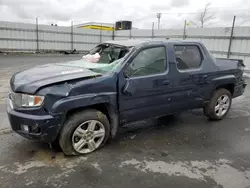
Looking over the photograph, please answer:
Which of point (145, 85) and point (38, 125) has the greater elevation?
point (145, 85)

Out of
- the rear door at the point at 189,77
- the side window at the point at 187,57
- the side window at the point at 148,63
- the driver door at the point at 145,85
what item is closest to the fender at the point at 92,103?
the driver door at the point at 145,85

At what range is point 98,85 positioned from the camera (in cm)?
307

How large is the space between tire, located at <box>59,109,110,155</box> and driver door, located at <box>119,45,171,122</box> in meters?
0.36

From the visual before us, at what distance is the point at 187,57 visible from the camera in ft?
13.5

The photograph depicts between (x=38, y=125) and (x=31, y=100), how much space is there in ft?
1.08

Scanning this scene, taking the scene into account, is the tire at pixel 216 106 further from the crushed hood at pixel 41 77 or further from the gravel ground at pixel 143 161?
the crushed hood at pixel 41 77

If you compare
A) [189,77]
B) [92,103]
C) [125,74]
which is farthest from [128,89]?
[189,77]

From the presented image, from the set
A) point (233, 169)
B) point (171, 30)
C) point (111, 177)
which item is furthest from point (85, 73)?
point (171, 30)

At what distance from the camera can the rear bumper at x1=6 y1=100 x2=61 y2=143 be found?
→ 9.07 feet

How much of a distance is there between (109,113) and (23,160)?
4.49 feet

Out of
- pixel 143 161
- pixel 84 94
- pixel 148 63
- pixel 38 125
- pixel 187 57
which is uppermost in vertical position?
pixel 187 57

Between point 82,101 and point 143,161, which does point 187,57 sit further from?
point 82,101

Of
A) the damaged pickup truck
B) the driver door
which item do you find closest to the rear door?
the damaged pickup truck

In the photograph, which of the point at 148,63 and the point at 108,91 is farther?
the point at 148,63
